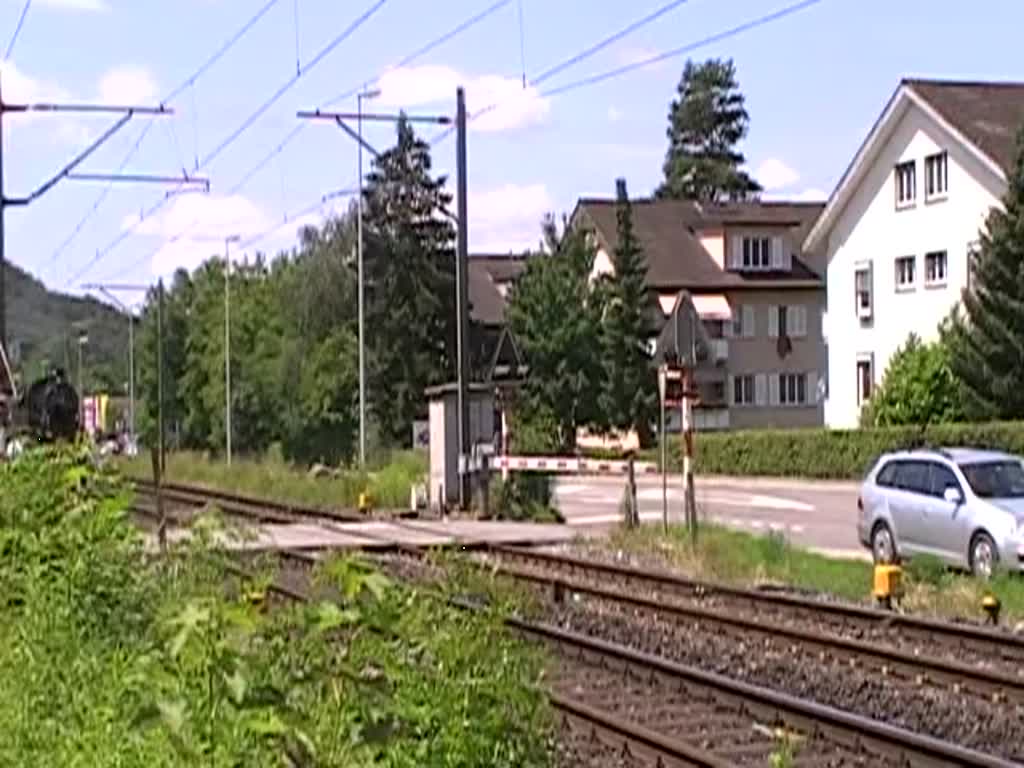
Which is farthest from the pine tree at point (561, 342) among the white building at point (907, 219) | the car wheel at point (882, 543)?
the car wheel at point (882, 543)

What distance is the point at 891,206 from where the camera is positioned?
2709 inches

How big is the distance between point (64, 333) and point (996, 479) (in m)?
103

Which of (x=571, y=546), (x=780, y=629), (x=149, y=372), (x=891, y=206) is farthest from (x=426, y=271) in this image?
(x=780, y=629)

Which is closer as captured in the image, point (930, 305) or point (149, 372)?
point (930, 305)

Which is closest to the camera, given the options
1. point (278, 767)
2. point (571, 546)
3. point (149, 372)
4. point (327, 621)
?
point (278, 767)

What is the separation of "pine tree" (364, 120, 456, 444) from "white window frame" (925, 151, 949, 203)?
968 inches

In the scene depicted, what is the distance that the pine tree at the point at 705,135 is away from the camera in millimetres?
141125

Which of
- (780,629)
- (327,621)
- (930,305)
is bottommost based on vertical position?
(780,629)

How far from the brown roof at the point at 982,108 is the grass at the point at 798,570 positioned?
3356 centimetres

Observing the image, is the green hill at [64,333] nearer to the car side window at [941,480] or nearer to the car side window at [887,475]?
the car side window at [887,475]

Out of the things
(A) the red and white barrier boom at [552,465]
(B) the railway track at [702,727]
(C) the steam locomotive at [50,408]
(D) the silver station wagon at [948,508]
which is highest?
(C) the steam locomotive at [50,408]

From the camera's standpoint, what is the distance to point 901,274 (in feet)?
225

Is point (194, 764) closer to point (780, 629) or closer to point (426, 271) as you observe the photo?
point (780, 629)

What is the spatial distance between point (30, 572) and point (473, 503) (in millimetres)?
26187
